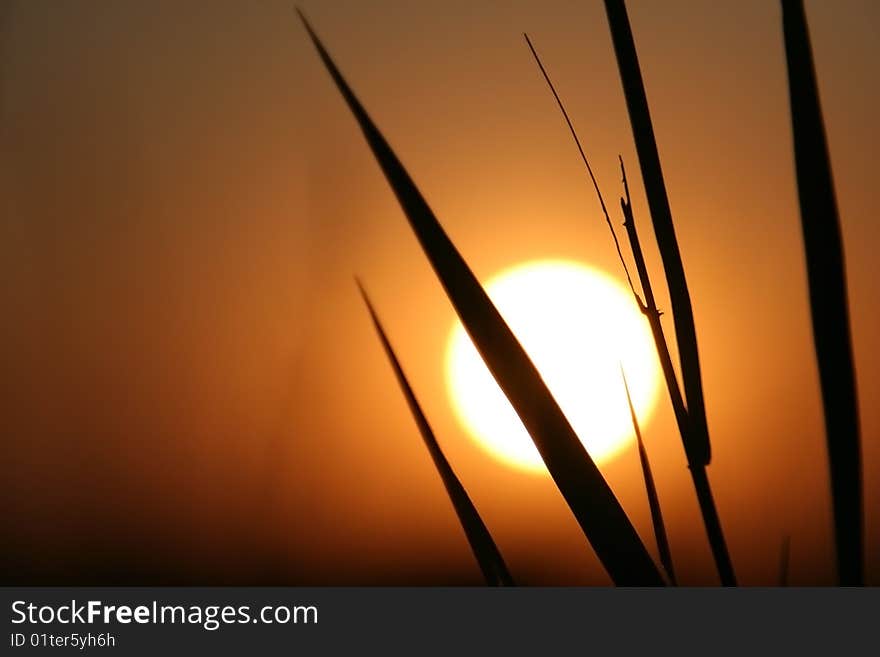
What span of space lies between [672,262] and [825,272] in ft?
0.12

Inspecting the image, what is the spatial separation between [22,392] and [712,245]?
104cm

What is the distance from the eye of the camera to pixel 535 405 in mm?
127

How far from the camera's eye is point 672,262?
156 millimetres

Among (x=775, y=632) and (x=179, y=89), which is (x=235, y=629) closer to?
(x=775, y=632)

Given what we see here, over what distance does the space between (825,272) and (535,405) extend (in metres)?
0.07

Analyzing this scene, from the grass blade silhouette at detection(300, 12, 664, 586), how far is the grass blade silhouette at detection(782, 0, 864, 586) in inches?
1.9

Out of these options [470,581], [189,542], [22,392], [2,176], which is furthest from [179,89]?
[470,581]

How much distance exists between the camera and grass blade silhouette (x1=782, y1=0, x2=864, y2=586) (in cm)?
13

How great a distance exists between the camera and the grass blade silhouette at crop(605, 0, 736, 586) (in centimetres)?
14

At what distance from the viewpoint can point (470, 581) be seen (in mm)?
959

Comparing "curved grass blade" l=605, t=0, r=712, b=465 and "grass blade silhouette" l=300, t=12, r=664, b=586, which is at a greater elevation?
"curved grass blade" l=605, t=0, r=712, b=465

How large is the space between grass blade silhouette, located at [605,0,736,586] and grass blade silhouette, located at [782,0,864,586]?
0.09ft

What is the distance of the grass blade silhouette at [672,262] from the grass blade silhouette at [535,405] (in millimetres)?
30

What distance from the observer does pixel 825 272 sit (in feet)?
0.42
